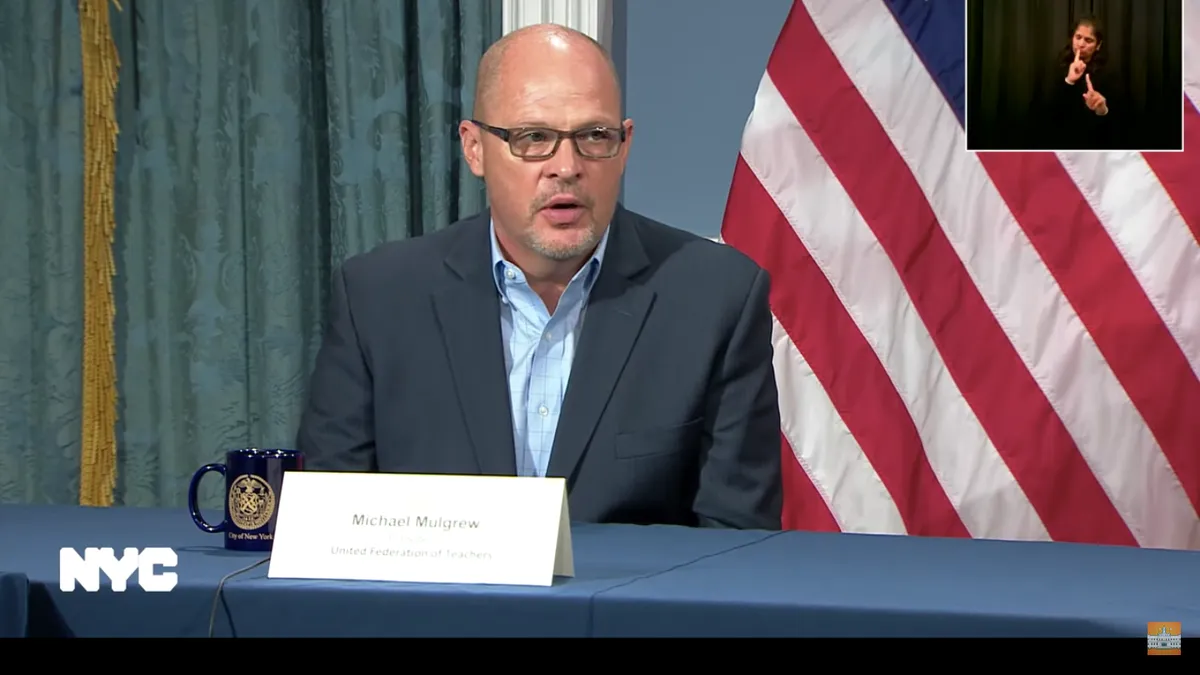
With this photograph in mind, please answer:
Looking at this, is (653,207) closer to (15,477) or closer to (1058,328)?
(1058,328)

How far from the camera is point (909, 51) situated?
2.96 metres

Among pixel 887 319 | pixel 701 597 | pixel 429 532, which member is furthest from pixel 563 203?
pixel 887 319

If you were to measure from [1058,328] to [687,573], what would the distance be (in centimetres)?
178

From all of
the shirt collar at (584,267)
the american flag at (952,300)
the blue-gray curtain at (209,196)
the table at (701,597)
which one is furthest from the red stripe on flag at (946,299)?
the table at (701,597)

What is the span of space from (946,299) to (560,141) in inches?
46.3

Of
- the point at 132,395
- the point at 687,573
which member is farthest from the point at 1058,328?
the point at 132,395

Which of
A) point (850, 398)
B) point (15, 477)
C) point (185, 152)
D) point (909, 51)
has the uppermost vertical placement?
point (909, 51)

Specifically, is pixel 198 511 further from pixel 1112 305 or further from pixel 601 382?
pixel 1112 305

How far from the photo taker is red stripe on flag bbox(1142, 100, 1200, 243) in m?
2.81

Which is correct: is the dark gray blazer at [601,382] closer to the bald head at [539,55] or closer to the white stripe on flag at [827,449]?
the bald head at [539,55]

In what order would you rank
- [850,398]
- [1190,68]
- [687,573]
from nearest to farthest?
[687,573] < [1190,68] < [850,398]

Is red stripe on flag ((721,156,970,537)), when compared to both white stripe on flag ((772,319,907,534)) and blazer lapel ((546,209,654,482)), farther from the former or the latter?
blazer lapel ((546,209,654,482))

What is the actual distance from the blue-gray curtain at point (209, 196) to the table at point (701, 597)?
1826 millimetres

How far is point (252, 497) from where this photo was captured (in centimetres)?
149
